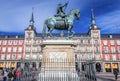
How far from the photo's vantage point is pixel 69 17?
11.8 metres

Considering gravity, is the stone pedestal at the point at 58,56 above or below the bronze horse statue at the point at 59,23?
below

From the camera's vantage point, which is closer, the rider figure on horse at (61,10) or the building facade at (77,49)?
the rider figure on horse at (61,10)

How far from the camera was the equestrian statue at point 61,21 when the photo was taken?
1161 centimetres

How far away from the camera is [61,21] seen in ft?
38.5

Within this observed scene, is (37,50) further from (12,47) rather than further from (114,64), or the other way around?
(114,64)

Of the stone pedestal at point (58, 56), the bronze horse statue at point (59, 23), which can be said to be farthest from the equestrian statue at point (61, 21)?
the stone pedestal at point (58, 56)

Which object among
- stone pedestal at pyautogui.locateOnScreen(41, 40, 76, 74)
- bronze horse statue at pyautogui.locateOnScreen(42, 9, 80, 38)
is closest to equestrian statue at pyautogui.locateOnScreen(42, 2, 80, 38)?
bronze horse statue at pyautogui.locateOnScreen(42, 9, 80, 38)

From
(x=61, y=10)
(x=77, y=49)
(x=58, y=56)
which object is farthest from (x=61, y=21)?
(x=77, y=49)

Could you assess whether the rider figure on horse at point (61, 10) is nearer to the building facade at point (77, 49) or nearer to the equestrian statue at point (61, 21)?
the equestrian statue at point (61, 21)

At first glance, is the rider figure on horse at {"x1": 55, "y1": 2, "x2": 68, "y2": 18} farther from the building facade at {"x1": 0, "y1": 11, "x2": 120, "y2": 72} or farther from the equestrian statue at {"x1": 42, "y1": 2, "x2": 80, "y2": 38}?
the building facade at {"x1": 0, "y1": 11, "x2": 120, "y2": 72}

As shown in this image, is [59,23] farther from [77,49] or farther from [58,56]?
[77,49]

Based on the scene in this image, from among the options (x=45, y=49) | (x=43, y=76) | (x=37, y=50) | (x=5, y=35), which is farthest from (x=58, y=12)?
(x=5, y=35)

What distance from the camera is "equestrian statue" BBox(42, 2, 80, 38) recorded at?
11609mm

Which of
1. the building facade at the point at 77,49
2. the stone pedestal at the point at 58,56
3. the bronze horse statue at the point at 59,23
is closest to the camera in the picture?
the stone pedestal at the point at 58,56
